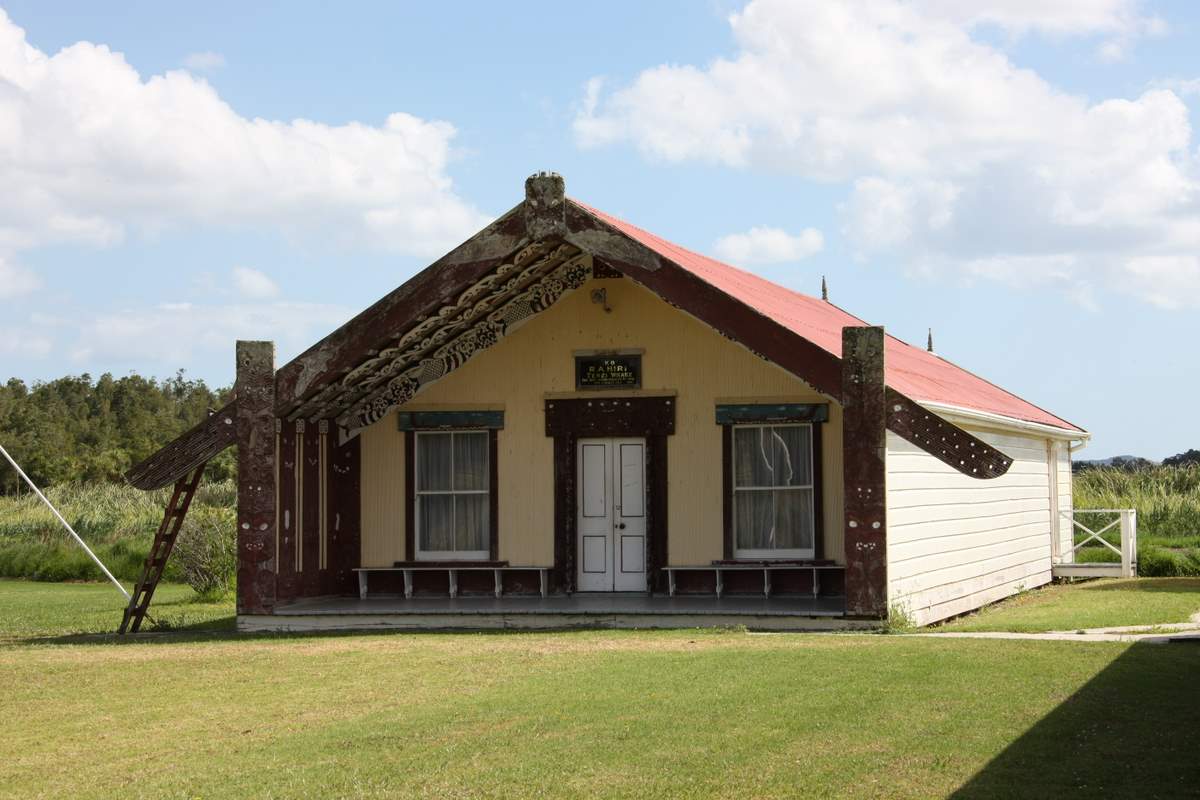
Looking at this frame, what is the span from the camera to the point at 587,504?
58.9 ft

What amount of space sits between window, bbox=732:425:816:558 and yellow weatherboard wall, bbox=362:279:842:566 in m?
0.22

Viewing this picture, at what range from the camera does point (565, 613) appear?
50.5 feet

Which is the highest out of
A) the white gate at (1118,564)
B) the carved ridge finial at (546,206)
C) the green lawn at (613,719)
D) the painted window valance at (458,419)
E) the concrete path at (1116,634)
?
the carved ridge finial at (546,206)

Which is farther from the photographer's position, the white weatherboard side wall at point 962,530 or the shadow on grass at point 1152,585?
the shadow on grass at point 1152,585

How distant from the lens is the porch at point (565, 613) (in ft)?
48.9

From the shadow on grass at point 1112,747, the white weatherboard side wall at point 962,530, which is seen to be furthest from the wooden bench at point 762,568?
the shadow on grass at point 1112,747

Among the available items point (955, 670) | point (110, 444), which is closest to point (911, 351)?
point (955, 670)

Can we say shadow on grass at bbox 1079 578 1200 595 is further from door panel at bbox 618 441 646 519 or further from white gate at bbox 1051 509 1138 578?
door panel at bbox 618 441 646 519

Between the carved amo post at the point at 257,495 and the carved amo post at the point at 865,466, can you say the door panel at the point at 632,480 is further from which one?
the carved amo post at the point at 257,495

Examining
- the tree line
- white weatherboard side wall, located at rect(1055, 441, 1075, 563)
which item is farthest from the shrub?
the tree line

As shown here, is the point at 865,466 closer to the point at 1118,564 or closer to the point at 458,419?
the point at 458,419

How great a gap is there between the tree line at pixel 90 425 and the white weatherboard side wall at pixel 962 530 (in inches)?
1080

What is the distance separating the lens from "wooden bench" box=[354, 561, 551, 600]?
1778 centimetres

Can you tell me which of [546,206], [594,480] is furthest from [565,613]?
[546,206]
